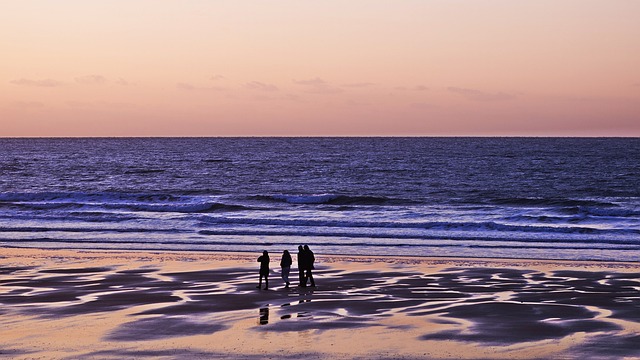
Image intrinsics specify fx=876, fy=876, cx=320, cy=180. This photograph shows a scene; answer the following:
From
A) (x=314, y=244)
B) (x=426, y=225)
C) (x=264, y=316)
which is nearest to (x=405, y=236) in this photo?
(x=314, y=244)

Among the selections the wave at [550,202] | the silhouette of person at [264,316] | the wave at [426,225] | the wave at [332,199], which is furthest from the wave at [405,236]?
the wave at [332,199]

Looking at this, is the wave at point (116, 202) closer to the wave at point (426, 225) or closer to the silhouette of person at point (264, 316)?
the wave at point (426, 225)

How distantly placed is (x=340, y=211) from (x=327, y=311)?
3420 cm

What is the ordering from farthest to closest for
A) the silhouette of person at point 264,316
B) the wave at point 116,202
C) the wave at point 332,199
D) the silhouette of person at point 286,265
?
the wave at point 332,199 < the wave at point 116,202 < the silhouette of person at point 286,265 < the silhouette of person at point 264,316

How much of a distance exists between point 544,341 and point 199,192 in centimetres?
5732

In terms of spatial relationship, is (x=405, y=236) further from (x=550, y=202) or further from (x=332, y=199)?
(x=332, y=199)

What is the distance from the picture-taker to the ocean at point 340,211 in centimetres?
3588

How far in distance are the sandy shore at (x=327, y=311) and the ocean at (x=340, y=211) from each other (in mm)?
6316

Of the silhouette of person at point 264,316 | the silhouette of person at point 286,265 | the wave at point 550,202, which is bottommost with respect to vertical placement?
the wave at point 550,202

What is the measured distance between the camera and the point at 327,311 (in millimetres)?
19203

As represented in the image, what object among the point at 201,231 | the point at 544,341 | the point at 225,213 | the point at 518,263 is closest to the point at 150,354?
the point at 544,341

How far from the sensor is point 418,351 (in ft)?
50.2

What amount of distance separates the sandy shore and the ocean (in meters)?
6.32

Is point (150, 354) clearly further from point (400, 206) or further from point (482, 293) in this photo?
point (400, 206)
